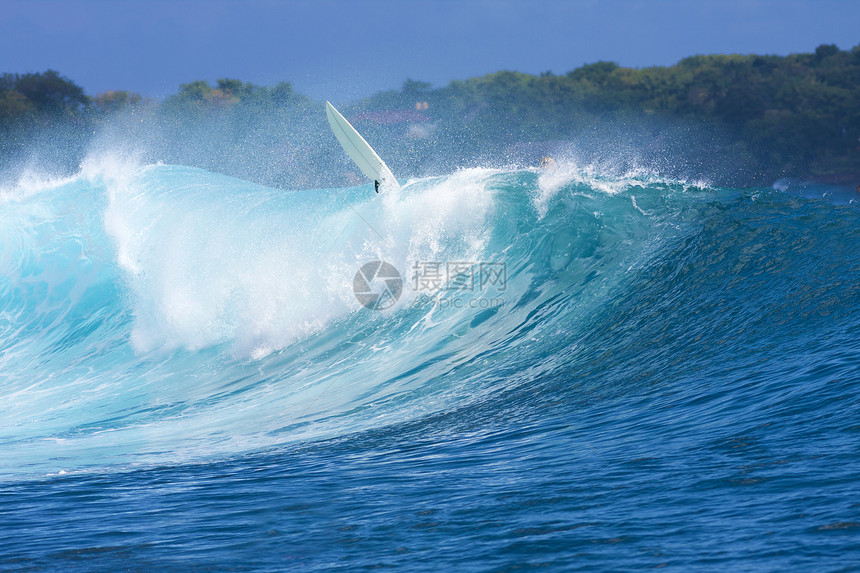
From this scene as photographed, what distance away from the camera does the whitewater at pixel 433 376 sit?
3.88m

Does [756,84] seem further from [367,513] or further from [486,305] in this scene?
[367,513]

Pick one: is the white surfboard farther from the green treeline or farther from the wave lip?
the green treeline

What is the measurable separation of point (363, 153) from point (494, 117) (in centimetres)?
4925

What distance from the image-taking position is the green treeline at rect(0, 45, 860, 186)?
5038cm

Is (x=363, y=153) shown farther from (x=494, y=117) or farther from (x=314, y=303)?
(x=494, y=117)

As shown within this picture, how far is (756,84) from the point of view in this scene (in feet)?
186

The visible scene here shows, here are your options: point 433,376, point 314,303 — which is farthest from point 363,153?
point 433,376

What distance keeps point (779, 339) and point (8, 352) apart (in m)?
11.6

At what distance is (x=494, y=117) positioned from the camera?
197ft

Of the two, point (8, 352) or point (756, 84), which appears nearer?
point (8, 352)

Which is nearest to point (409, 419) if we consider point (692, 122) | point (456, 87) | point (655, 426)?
point (655, 426)

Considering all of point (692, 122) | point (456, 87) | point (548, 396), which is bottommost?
point (548, 396)

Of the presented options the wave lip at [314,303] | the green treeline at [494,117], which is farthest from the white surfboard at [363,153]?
the green treeline at [494,117]

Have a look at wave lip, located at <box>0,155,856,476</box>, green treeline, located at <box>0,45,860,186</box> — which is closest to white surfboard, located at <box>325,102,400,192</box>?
wave lip, located at <box>0,155,856,476</box>
